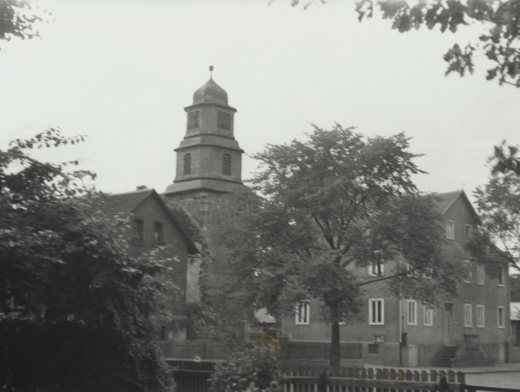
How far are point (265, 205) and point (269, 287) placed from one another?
4.13 m

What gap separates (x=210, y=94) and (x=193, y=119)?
9.82 feet

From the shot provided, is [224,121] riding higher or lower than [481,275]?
higher

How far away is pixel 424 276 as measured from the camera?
4103 cm

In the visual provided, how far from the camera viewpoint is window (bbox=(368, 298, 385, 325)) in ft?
166

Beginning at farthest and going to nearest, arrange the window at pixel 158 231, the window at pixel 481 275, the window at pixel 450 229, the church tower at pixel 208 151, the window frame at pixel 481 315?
the church tower at pixel 208 151 < the window at pixel 481 275 < the window frame at pixel 481 315 < the window at pixel 450 229 < the window at pixel 158 231

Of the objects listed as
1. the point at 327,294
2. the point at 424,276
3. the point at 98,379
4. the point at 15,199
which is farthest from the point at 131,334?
the point at 424,276

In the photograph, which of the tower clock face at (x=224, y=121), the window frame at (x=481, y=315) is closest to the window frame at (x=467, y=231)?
the window frame at (x=481, y=315)

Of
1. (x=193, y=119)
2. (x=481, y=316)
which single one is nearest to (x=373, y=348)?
(x=481, y=316)

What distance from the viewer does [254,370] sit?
1393cm

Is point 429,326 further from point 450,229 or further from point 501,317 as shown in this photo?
point 501,317

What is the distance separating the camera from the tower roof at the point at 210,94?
75.4 m

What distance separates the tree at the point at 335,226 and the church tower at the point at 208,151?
3416cm

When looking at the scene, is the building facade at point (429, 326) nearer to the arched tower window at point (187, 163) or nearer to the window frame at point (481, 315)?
the window frame at point (481, 315)

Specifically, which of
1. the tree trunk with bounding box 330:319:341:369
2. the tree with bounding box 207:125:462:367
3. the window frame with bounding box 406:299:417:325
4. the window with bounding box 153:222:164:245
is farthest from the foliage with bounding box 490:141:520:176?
the window frame with bounding box 406:299:417:325
